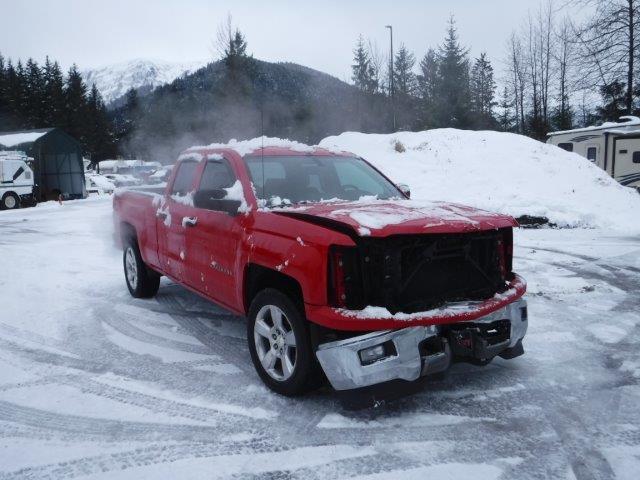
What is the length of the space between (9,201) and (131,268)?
2194 centimetres

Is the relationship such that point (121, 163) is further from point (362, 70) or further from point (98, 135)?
point (362, 70)

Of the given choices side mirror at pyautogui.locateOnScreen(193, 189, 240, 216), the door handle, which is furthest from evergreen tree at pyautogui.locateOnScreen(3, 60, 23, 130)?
side mirror at pyautogui.locateOnScreen(193, 189, 240, 216)

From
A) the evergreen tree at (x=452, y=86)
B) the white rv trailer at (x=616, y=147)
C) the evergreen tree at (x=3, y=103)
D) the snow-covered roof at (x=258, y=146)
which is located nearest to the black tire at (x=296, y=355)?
the snow-covered roof at (x=258, y=146)

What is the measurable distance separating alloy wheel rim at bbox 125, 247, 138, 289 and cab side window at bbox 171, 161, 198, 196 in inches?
58.0

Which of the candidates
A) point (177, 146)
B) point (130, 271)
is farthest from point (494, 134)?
point (177, 146)

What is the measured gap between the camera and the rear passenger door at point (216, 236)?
396 centimetres

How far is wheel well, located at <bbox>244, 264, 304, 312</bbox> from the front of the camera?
3418 millimetres

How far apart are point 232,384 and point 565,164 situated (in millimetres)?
16516

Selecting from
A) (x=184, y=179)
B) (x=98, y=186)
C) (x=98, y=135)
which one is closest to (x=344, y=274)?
(x=184, y=179)

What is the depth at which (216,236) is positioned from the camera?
13.8 ft

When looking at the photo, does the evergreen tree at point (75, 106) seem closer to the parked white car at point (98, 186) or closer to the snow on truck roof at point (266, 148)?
the parked white car at point (98, 186)

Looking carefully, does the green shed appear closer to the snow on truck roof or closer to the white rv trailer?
the white rv trailer

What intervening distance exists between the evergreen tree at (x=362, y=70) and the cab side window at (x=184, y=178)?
4353 cm

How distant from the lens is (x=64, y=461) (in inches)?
111
